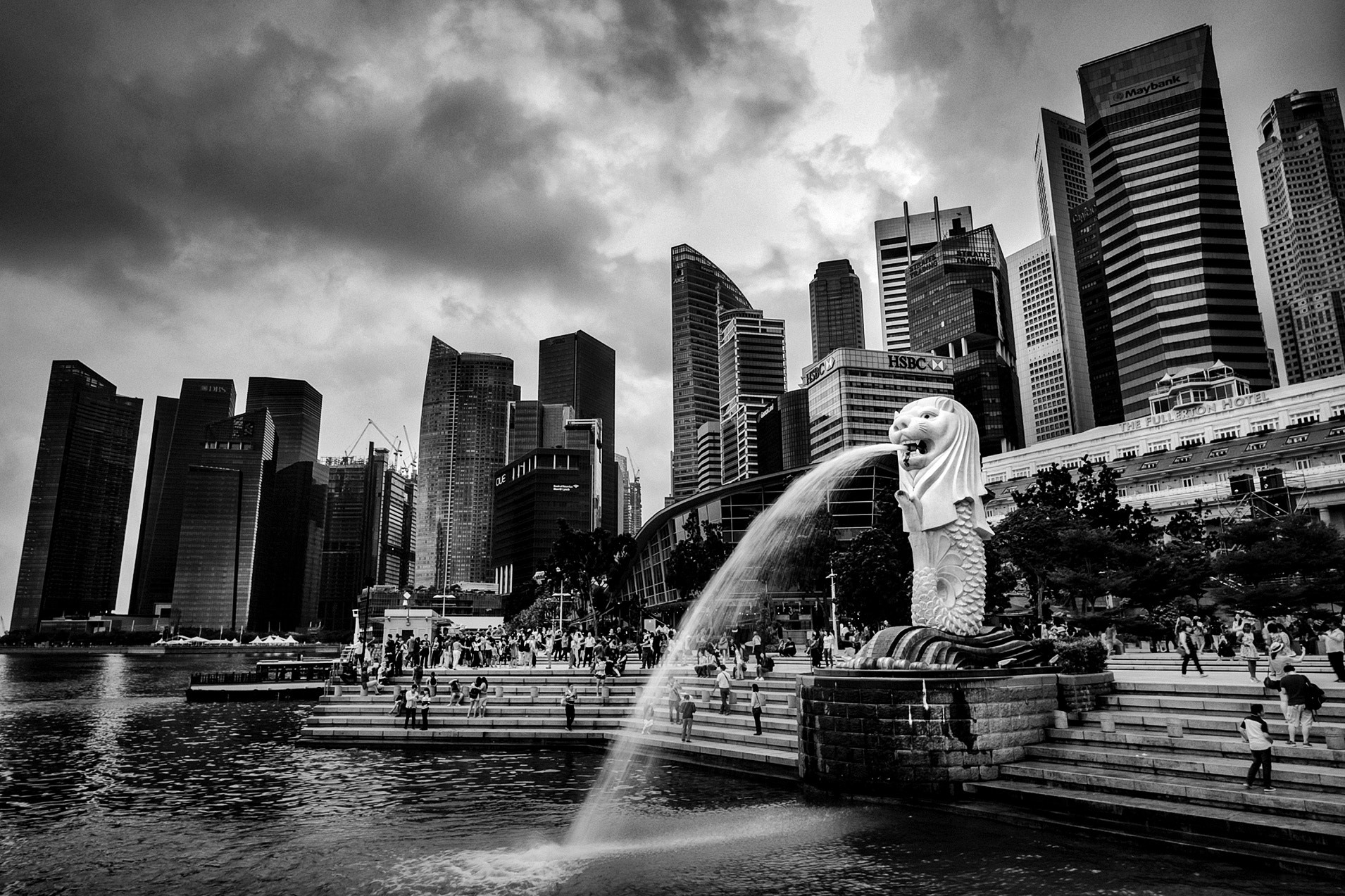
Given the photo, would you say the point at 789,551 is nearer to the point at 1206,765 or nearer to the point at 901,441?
the point at 901,441

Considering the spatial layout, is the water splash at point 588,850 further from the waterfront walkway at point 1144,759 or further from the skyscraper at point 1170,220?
the skyscraper at point 1170,220

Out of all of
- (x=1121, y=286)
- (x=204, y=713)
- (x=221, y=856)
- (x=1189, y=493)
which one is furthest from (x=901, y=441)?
(x=1121, y=286)

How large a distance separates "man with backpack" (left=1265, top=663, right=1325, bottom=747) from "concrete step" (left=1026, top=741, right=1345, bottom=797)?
0.69 m

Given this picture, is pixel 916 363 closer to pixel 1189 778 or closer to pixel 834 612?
pixel 834 612

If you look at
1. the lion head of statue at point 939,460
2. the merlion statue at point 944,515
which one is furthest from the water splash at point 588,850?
the lion head of statue at point 939,460

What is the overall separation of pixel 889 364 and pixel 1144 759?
470 ft

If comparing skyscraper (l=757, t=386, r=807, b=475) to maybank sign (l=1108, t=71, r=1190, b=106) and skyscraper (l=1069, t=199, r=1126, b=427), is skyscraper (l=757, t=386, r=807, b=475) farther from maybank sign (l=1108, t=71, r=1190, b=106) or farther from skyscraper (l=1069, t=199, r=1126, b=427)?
maybank sign (l=1108, t=71, r=1190, b=106)

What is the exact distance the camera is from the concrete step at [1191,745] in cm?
1347

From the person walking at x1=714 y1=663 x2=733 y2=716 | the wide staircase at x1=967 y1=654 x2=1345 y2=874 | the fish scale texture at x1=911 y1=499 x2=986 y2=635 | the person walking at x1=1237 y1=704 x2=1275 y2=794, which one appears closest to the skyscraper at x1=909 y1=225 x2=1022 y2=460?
the person walking at x1=714 y1=663 x2=733 y2=716

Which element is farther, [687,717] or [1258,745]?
[687,717]

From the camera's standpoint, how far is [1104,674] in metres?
18.4

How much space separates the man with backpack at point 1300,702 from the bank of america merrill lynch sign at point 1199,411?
84.0m

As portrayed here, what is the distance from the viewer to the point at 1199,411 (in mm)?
89688

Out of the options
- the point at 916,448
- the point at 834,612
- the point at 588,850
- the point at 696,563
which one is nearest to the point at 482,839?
the point at 588,850
